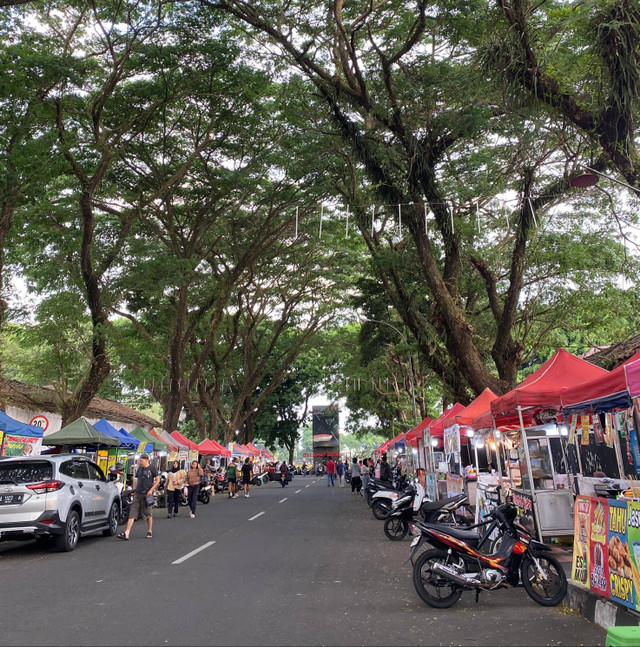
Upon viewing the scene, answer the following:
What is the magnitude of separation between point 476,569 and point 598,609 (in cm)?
127

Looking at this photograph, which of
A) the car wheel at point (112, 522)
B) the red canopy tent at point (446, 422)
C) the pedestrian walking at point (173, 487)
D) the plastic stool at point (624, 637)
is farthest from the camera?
the pedestrian walking at point (173, 487)

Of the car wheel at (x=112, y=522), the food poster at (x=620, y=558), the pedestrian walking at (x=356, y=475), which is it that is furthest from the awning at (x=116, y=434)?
the food poster at (x=620, y=558)

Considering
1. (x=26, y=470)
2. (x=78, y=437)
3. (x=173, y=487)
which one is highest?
(x=78, y=437)

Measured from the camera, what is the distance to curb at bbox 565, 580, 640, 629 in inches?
196

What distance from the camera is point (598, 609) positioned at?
546 centimetres

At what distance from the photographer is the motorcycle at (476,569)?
20.0 ft

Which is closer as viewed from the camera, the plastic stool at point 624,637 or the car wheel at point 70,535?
the plastic stool at point 624,637

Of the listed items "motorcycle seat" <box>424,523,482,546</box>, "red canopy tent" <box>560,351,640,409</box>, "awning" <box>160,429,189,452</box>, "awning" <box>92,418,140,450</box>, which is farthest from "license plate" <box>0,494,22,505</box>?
"awning" <box>160,429,189,452</box>

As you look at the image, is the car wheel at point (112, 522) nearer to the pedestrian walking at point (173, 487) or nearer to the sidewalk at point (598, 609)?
the pedestrian walking at point (173, 487)

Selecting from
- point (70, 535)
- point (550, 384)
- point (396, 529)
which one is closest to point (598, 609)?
point (550, 384)

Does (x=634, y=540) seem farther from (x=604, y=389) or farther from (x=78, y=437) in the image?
(x=78, y=437)

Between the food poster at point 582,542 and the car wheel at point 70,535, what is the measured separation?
847 cm

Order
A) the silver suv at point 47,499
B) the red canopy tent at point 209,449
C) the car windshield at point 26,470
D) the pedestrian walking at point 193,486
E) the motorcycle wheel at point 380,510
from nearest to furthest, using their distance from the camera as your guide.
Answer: the silver suv at point 47,499
the car windshield at point 26,470
the motorcycle wheel at point 380,510
the pedestrian walking at point 193,486
the red canopy tent at point 209,449

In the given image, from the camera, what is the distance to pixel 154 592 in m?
6.68
